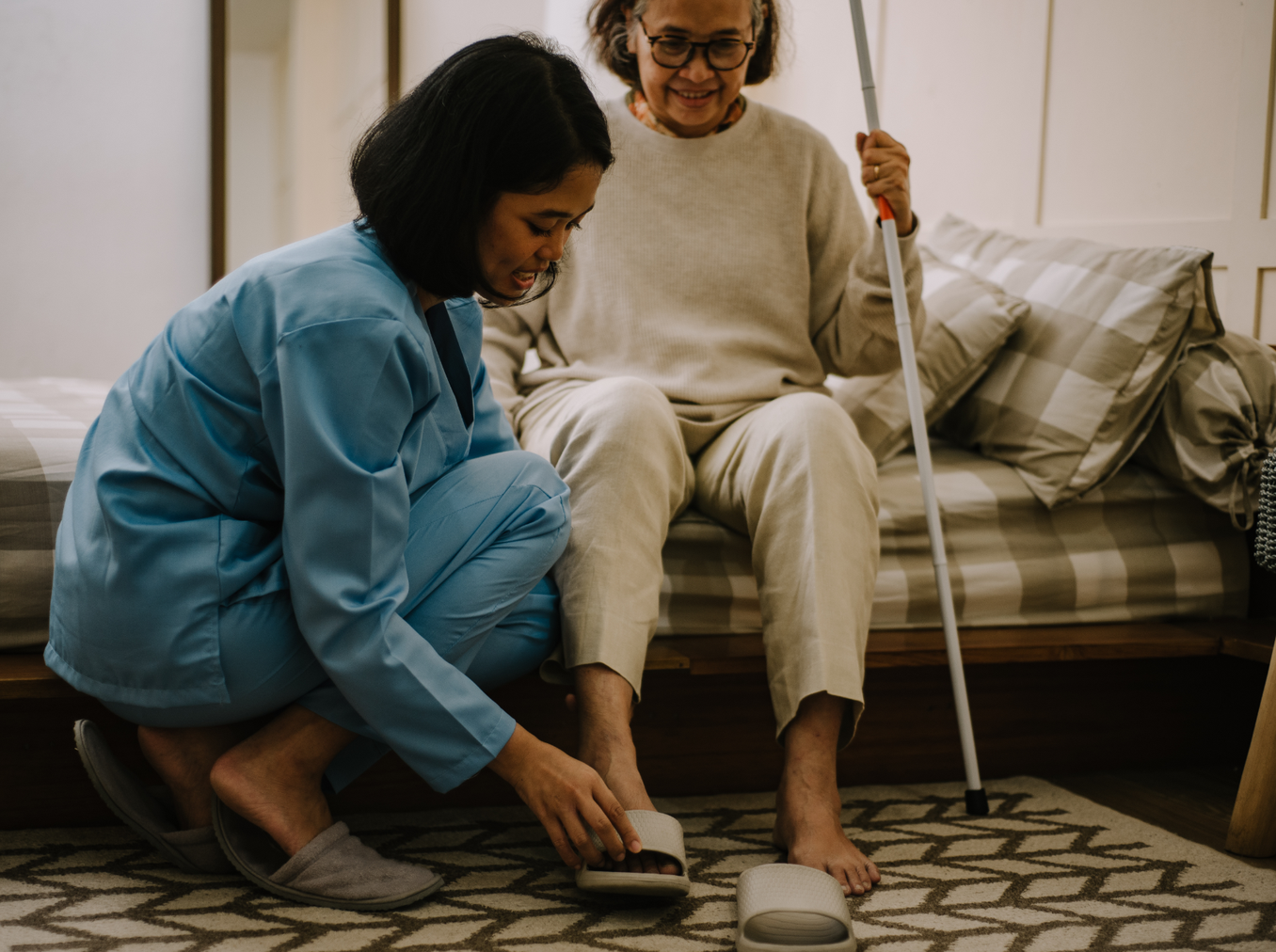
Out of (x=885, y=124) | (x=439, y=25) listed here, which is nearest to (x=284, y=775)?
(x=885, y=124)

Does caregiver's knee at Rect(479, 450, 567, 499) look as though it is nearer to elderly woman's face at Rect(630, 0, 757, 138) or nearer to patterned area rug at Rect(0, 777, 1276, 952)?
patterned area rug at Rect(0, 777, 1276, 952)

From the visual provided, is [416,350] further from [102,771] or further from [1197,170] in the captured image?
[1197,170]

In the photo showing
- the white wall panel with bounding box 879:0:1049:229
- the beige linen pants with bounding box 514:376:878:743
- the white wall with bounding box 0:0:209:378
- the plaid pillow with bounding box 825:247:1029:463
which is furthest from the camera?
the white wall with bounding box 0:0:209:378

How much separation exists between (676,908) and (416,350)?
595 millimetres

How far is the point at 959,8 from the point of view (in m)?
2.59

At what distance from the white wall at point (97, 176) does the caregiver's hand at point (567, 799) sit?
3.19m

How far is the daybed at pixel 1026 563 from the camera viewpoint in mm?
1479

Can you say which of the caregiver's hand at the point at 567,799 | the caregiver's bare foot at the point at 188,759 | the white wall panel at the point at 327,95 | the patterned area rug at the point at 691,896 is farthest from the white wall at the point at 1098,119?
the white wall panel at the point at 327,95

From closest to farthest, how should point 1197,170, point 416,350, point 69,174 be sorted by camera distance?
point 416,350 < point 1197,170 < point 69,174

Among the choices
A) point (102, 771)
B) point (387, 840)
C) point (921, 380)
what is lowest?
point (387, 840)

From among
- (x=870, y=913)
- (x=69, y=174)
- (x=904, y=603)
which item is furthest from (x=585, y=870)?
(x=69, y=174)

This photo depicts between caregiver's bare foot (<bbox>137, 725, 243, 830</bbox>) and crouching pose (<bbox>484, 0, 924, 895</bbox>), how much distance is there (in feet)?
1.21

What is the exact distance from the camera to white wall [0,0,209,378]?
11.9 feet

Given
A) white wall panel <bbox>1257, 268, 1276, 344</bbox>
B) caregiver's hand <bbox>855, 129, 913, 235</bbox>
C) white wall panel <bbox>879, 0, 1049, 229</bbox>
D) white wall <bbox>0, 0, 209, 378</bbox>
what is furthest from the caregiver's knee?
white wall <bbox>0, 0, 209, 378</bbox>
